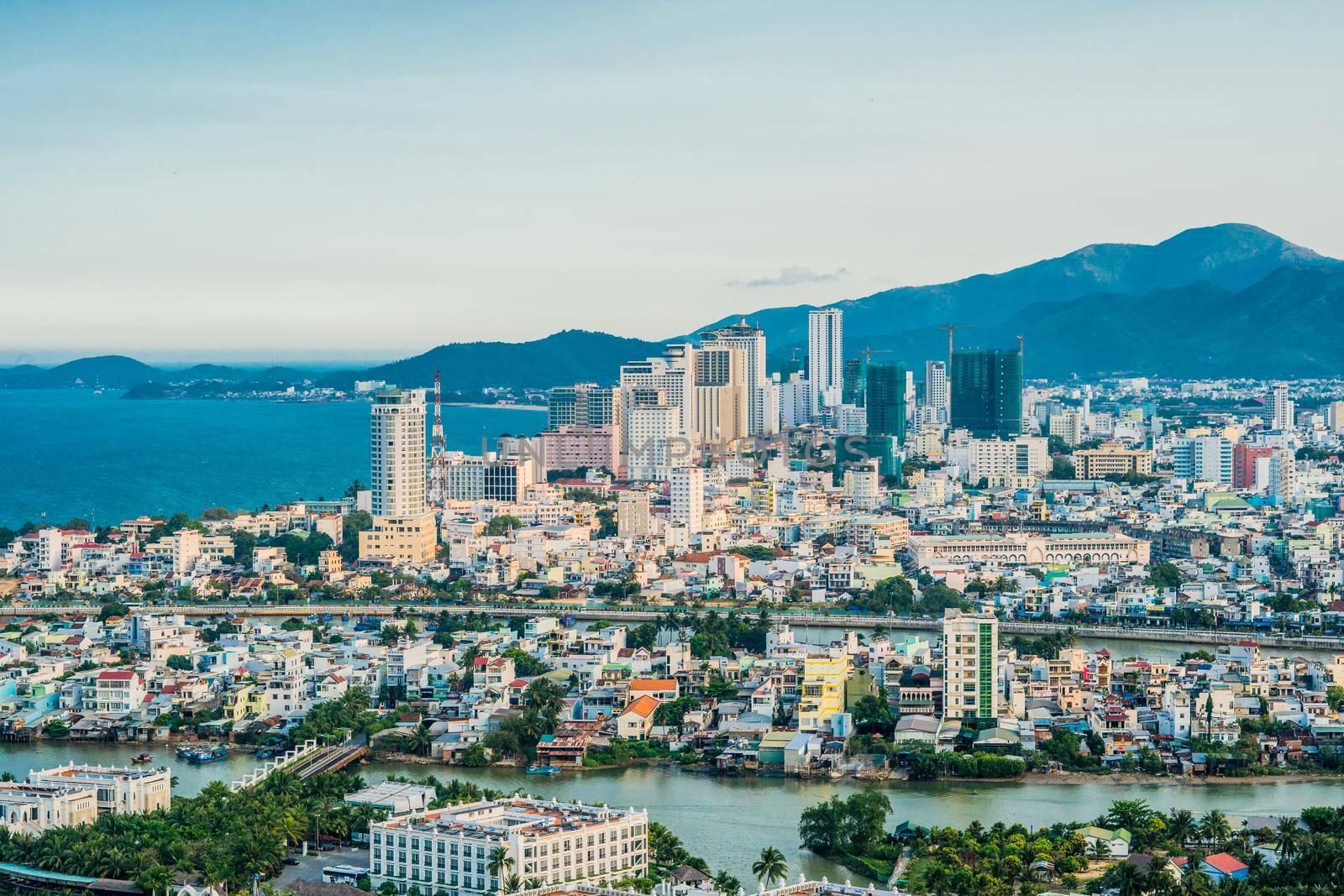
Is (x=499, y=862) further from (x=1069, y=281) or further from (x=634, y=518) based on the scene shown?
(x=1069, y=281)

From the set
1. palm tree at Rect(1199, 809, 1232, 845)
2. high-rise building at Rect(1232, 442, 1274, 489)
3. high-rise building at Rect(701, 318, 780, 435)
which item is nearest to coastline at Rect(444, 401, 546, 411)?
high-rise building at Rect(701, 318, 780, 435)

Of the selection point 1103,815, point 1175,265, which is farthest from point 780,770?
point 1175,265

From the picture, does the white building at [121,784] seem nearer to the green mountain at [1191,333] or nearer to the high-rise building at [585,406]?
the high-rise building at [585,406]

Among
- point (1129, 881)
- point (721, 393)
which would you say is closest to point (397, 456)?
point (1129, 881)

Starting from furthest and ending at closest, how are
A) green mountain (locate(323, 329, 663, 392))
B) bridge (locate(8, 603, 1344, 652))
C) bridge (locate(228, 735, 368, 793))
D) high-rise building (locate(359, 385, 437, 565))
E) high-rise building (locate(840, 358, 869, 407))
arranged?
green mountain (locate(323, 329, 663, 392)) → high-rise building (locate(840, 358, 869, 407)) → high-rise building (locate(359, 385, 437, 565)) → bridge (locate(8, 603, 1344, 652)) → bridge (locate(228, 735, 368, 793))

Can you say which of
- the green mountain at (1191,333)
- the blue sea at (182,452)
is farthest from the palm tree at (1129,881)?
the green mountain at (1191,333)

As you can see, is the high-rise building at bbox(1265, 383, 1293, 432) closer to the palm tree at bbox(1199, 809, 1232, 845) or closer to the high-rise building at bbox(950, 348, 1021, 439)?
the high-rise building at bbox(950, 348, 1021, 439)
